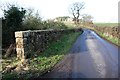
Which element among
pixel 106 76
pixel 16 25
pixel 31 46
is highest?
pixel 16 25

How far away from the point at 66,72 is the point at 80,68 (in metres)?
1.04

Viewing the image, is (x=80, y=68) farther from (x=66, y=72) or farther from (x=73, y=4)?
(x=73, y=4)

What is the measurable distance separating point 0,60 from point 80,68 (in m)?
Result: 4.46

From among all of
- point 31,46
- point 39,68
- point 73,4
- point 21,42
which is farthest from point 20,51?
point 73,4

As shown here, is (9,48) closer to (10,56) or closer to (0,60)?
(10,56)

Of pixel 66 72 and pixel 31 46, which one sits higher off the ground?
pixel 31 46

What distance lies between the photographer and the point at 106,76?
8.56 metres

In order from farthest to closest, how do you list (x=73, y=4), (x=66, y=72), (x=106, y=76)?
(x=73, y=4) → (x=66, y=72) → (x=106, y=76)

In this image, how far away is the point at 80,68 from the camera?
33.3 feet

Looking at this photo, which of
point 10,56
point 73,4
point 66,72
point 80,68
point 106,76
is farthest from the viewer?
point 73,4

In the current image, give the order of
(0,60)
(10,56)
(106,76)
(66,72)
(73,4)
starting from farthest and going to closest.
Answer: (73,4) → (10,56) → (0,60) → (66,72) → (106,76)

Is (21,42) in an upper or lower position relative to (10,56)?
upper

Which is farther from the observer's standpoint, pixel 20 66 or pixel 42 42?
pixel 42 42

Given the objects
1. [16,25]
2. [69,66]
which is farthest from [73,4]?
[69,66]
